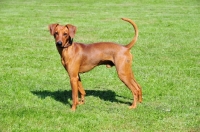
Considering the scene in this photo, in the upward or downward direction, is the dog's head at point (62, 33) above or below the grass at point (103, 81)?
above

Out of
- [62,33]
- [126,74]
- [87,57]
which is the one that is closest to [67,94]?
[87,57]

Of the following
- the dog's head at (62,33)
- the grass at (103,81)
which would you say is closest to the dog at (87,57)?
the dog's head at (62,33)

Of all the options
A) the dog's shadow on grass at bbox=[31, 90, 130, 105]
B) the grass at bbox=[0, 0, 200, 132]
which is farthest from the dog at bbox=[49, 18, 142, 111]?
the dog's shadow on grass at bbox=[31, 90, 130, 105]

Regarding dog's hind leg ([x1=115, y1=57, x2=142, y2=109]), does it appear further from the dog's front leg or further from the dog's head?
the dog's head

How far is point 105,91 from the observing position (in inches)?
345

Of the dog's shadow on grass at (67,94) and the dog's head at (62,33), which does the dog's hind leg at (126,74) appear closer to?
the dog's shadow on grass at (67,94)

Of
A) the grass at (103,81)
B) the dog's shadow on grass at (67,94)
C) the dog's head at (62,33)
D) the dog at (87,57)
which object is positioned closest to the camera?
the grass at (103,81)

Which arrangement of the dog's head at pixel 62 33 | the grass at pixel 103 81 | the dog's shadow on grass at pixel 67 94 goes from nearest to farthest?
the grass at pixel 103 81 → the dog's head at pixel 62 33 → the dog's shadow on grass at pixel 67 94

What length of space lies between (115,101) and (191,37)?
8.11 metres

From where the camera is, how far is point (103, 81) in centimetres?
954

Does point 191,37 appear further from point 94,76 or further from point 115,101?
point 115,101

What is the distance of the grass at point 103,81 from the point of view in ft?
22.5

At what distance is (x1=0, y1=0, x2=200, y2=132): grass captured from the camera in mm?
6848

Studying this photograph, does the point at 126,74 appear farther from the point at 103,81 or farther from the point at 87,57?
the point at 103,81
